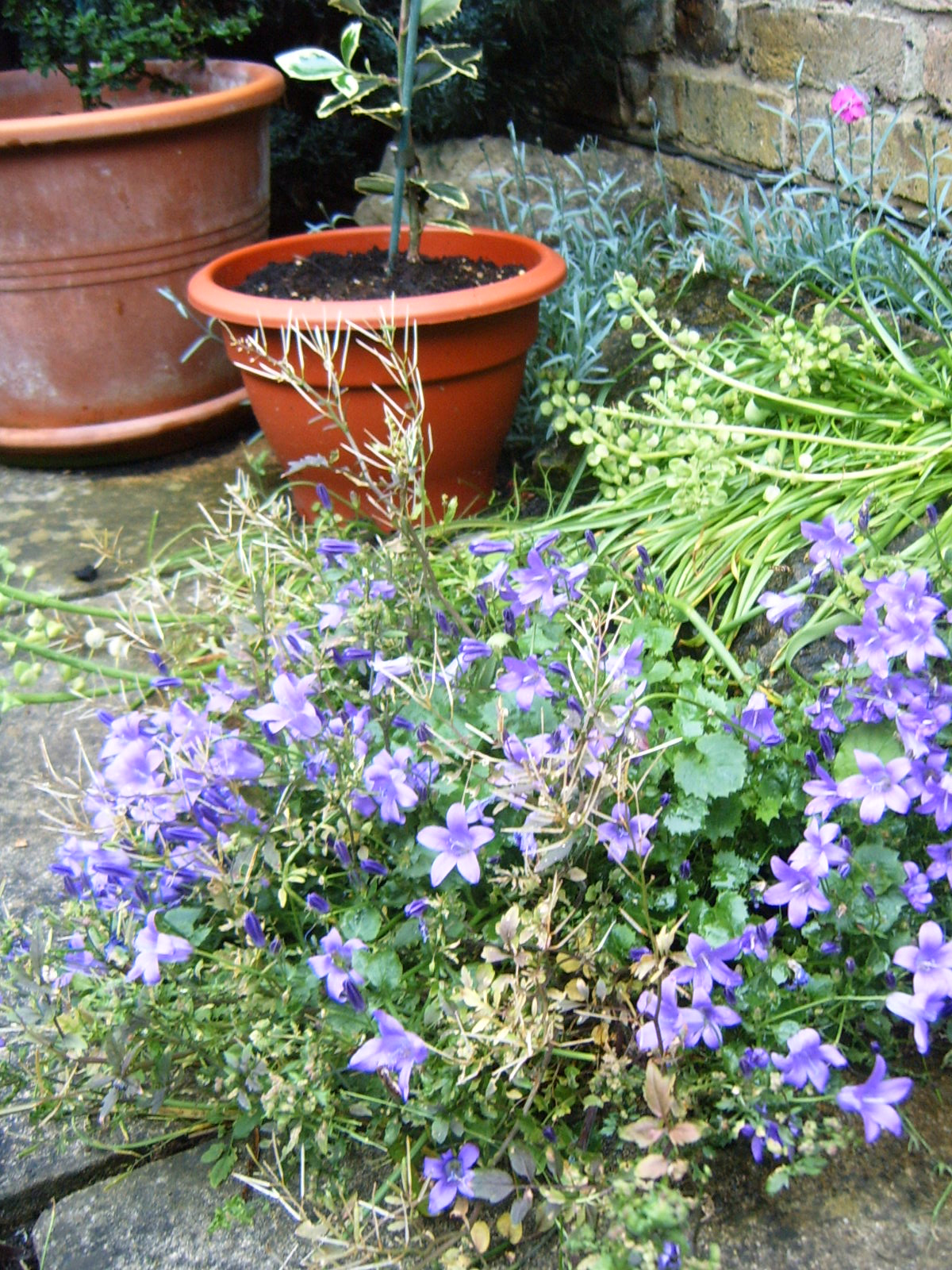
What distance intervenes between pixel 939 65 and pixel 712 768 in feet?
6.11

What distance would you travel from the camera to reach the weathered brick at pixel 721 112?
2805mm

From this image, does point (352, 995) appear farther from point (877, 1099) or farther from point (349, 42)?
point (349, 42)

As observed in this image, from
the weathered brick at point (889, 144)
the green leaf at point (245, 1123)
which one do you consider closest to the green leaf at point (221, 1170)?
the green leaf at point (245, 1123)

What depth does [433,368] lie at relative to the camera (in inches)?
87.2

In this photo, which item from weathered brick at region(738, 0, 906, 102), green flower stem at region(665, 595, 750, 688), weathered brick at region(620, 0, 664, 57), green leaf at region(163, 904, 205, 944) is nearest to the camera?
green leaf at region(163, 904, 205, 944)

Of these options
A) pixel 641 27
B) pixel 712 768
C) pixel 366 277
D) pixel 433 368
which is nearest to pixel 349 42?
pixel 366 277

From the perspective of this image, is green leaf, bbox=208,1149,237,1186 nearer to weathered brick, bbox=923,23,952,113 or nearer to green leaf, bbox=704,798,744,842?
green leaf, bbox=704,798,744,842

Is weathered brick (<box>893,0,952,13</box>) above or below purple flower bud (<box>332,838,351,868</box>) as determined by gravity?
above

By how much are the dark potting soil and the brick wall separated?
2.80 feet

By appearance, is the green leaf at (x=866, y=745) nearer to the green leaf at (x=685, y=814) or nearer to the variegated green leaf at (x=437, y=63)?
the green leaf at (x=685, y=814)

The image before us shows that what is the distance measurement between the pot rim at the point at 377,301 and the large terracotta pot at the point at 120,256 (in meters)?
0.32

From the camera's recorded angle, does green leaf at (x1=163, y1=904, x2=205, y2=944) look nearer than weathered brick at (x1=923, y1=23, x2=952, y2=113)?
Yes

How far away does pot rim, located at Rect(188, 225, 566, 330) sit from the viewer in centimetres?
209

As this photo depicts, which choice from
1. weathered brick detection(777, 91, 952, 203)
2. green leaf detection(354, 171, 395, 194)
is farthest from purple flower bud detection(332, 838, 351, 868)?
weathered brick detection(777, 91, 952, 203)
